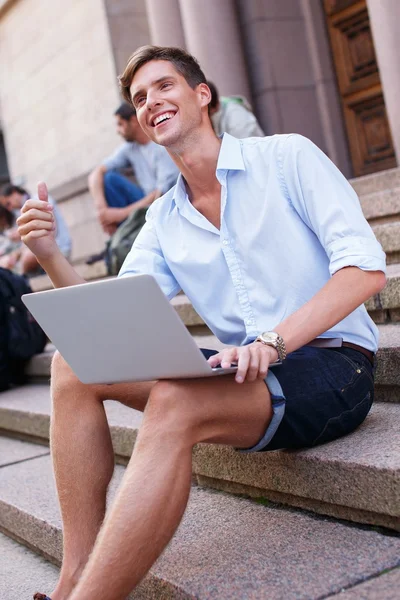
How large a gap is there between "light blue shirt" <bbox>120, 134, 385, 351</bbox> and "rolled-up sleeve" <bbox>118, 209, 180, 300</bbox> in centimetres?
8

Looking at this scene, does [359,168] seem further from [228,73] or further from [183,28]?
[183,28]

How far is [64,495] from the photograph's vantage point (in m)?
2.39

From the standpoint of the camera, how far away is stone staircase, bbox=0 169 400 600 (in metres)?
1.96

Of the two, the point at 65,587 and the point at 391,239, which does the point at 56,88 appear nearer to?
the point at 391,239

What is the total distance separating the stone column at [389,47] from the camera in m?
5.00

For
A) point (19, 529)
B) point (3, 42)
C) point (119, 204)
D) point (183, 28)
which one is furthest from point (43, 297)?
point (3, 42)

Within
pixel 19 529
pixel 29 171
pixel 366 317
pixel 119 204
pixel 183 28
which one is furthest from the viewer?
pixel 29 171

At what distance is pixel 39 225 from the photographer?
264 centimetres

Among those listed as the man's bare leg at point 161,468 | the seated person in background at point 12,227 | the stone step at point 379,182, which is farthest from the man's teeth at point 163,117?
the seated person in background at point 12,227

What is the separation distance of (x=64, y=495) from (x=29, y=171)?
8066mm

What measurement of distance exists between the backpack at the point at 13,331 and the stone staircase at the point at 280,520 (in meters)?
1.93

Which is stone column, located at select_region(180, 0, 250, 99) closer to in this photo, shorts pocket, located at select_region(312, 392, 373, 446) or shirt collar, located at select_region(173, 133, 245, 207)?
shirt collar, located at select_region(173, 133, 245, 207)

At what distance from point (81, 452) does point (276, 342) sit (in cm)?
69

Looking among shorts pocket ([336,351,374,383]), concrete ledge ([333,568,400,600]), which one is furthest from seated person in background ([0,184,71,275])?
concrete ledge ([333,568,400,600])
